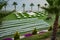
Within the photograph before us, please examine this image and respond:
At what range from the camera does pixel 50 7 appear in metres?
11.3

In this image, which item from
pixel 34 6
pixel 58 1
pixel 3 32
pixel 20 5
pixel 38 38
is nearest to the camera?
pixel 58 1

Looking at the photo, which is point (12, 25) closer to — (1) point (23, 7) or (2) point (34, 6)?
(1) point (23, 7)

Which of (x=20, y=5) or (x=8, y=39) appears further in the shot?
(x=20, y=5)

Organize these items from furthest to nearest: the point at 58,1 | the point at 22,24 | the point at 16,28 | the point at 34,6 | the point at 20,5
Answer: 1. the point at 34,6
2. the point at 20,5
3. the point at 22,24
4. the point at 16,28
5. the point at 58,1

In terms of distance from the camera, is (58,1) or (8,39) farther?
(8,39)

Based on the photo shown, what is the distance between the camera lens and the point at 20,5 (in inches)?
1120

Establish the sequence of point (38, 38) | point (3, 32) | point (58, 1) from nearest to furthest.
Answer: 1. point (58, 1)
2. point (38, 38)
3. point (3, 32)

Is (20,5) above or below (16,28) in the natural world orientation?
above

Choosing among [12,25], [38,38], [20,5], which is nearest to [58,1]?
[38,38]

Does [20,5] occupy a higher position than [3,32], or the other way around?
[20,5]

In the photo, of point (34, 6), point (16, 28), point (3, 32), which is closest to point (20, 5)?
point (34, 6)

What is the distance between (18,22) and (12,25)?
1.58m

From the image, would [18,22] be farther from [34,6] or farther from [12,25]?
[34,6]

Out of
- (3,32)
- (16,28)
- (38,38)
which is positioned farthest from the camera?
(16,28)
